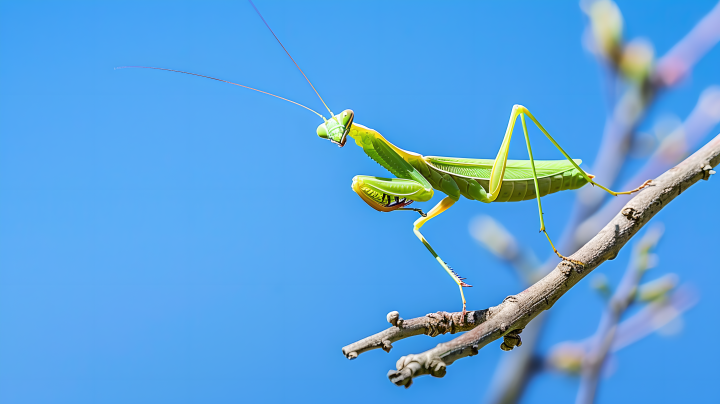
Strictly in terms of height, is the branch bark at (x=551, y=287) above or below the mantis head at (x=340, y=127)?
below

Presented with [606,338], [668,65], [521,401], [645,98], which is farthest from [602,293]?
[668,65]

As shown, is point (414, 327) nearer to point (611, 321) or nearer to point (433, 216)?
point (433, 216)

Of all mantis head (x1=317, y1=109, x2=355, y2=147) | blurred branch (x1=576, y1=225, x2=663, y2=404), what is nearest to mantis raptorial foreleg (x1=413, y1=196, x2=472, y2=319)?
mantis head (x1=317, y1=109, x2=355, y2=147)

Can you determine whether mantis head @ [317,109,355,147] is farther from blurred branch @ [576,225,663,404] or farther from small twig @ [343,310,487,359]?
blurred branch @ [576,225,663,404]

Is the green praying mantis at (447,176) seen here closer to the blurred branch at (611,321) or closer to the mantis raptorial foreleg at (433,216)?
the mantis raptorial foreleg at (433,216)

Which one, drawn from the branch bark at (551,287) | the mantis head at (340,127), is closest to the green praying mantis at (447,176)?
the mantis head at (340,127)

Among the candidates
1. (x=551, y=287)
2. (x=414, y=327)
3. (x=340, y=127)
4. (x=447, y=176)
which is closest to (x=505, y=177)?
(x=447, y=176)

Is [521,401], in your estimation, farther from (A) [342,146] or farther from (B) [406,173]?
(A) [342,146]
